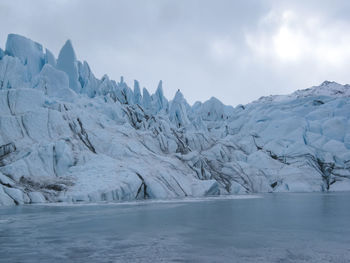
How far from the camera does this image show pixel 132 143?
37.7 m

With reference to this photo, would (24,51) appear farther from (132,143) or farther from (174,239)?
(174,239)

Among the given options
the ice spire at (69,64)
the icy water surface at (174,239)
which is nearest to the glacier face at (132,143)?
the ice spire at (69,64)

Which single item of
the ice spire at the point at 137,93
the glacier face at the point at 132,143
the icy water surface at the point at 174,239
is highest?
the ice spire at the point at 137,93

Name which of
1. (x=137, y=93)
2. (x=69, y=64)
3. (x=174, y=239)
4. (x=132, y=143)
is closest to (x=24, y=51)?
(x=69, y=64)

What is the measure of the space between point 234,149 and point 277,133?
11733mm

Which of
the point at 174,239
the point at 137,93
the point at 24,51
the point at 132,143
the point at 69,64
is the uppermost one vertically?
the point at 24,51

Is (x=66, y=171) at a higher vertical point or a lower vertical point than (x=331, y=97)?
lower

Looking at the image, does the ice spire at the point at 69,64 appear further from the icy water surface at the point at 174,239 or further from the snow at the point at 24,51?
the icy water surface at the point at 174,239

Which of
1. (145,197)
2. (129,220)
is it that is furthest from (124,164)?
(129,220)

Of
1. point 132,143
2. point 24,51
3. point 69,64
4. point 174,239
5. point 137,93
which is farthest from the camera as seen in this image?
point 137,93

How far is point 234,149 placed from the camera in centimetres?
5225

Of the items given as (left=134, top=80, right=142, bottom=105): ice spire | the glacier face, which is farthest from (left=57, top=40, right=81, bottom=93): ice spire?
(left=134, top=80, right=142, bottom=105): ice spire

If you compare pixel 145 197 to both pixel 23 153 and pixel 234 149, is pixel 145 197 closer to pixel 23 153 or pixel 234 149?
pixel 23 153

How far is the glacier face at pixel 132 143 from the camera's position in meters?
28.8
